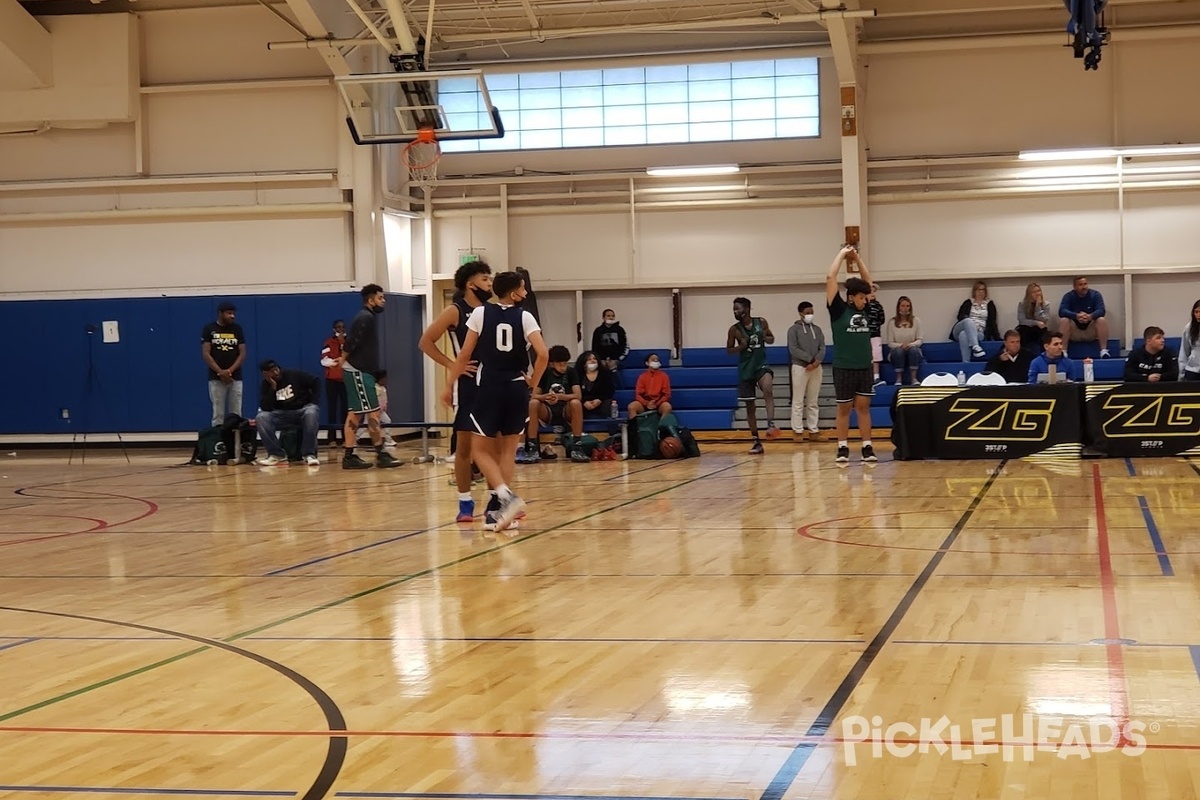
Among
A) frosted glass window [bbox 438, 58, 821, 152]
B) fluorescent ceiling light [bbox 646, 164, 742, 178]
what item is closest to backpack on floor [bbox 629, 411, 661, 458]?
fluorescent ceiling light [bbox 646, 164, 742, 178]

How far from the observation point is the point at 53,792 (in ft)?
11.1

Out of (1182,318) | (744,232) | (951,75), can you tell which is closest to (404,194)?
(744,232)

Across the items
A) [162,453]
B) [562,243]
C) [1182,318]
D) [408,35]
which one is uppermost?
[408,35]

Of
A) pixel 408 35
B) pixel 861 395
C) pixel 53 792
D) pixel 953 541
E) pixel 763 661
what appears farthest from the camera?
pixel 408 35

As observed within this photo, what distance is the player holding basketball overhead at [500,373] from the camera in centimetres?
844

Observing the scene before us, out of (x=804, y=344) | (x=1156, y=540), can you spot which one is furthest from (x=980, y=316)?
(x=1156, y=540)

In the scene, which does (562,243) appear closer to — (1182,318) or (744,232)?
(744,232)

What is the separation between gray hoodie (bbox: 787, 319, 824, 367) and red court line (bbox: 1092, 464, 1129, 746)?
376 inches

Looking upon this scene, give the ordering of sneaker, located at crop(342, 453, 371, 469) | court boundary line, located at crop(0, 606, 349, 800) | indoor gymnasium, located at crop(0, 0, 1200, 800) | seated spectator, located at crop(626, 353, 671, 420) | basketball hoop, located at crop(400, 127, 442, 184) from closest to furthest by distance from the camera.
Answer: court boundary line, located at crop(0, 606, 349, 800) → indoor gymnasium, located at crop(0, 0, 1200, 800) → sneaker, located at crop(342, 453, 371, 469) → seated spectator, located at crop(626, 353, 671, 420) → basketball hoop, located at crop(400, 127, 442, 184)

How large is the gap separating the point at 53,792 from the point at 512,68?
58.4 feet

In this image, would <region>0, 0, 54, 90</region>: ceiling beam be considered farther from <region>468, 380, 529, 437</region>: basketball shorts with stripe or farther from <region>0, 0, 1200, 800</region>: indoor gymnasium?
<region>468, 380, 529, 437</region>: basketball shorts with stripe

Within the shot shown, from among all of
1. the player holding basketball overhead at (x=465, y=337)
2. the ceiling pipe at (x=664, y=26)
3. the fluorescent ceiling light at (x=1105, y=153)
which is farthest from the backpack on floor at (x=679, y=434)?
the fluorescent ceiling light at (x=1105, y=153)

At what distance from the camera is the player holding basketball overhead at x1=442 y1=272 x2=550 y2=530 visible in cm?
844

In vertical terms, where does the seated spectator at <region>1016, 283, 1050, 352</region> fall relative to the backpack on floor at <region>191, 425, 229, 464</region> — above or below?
above
